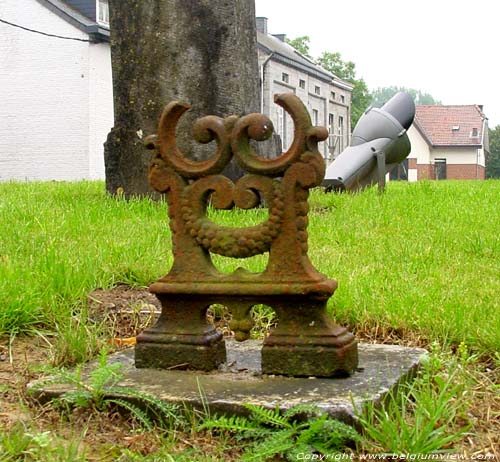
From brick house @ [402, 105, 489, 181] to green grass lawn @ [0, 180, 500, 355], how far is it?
2070 inches

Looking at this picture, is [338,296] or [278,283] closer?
[278,283]

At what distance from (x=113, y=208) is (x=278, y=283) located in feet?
12.4

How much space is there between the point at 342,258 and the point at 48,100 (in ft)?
68.1

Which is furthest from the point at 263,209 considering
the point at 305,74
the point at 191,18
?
the point at 305,74

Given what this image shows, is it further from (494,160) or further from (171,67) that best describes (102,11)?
(494,160)

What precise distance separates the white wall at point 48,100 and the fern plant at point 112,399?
21343 mm

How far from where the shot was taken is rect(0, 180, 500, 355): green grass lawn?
3625 millimetres

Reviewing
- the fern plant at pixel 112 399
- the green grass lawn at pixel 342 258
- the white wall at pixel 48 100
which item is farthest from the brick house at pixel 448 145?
the fern plant at pixel 112 399

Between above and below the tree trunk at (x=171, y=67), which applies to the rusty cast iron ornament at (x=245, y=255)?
below

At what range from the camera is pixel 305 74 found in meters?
37.1

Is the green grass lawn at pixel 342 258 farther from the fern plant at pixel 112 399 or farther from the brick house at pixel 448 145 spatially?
the brick house at pixel 448 145

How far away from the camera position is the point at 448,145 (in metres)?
60.6

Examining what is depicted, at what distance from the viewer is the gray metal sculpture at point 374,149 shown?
9484 mm

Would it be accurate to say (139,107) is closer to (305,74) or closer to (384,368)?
(384,368)
